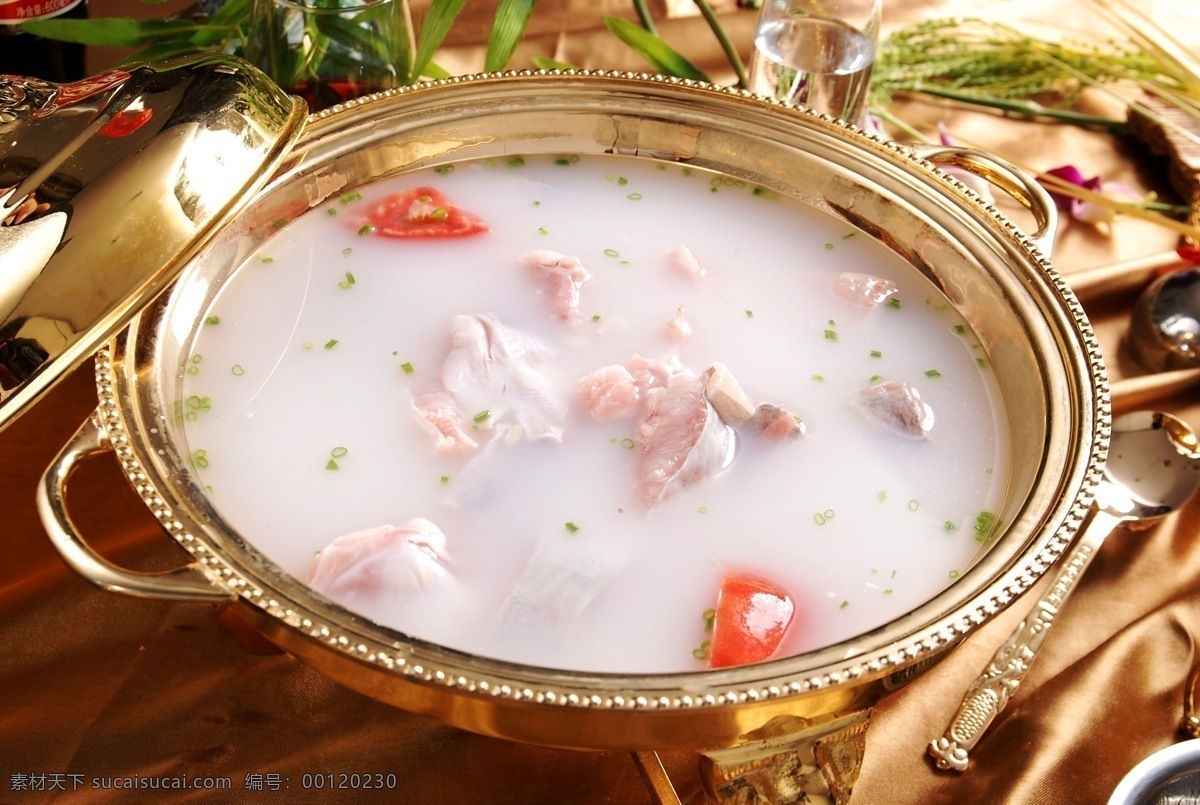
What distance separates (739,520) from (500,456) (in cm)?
31

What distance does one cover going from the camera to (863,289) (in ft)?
5.49

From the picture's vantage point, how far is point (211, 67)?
54.1 inches

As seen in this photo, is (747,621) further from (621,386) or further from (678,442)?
(621,386)

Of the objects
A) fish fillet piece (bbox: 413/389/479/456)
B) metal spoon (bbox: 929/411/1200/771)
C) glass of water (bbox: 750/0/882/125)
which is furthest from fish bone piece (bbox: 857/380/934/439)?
glass of water (bbox: 750/0/882/125)

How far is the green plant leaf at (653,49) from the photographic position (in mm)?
2076

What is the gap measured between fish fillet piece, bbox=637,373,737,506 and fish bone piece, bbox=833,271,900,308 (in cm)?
33

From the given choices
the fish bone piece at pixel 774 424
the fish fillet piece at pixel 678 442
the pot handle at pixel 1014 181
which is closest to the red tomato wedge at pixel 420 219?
the fish fillet piece at pixel 678 442

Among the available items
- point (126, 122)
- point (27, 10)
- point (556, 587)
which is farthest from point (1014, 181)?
point (27, 10)

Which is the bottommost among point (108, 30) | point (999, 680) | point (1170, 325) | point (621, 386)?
point (999, 680)

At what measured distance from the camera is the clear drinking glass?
6.41ft

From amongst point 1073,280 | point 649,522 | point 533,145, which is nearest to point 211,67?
point 533,145

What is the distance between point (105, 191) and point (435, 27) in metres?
0.89

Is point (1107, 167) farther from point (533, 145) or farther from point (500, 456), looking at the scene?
point (500, 456)

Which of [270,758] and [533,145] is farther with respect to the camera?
[533,145]
